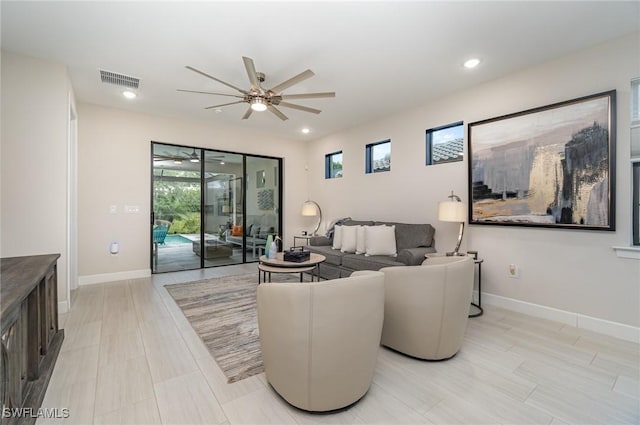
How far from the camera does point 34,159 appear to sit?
3.09 metres

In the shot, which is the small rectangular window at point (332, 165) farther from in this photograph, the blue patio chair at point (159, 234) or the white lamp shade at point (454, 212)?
the blue patio chair at point (159, 234)

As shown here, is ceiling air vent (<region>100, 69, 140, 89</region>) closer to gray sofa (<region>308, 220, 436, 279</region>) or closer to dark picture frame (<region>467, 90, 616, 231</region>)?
gray sofa (<region>308, 220, 436, 279</region>)

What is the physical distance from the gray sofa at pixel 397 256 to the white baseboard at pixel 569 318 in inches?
36.7

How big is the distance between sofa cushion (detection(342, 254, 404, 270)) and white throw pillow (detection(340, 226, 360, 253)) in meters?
0.23

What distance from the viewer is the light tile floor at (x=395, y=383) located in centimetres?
164

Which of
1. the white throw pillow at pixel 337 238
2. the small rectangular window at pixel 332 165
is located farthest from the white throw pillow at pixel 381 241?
the small rectangular window at pixel 332 165

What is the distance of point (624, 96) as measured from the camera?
262cm

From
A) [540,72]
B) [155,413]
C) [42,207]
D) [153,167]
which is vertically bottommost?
[155,413]

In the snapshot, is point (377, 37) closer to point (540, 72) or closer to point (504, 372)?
point (540, 72)

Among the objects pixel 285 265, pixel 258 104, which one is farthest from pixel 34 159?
pixel 285 265

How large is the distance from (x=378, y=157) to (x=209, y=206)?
11.7ft

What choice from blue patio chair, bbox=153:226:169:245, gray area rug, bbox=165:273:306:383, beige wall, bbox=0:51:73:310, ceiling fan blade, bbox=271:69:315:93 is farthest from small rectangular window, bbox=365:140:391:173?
beige wall, bbox=0:51:73:310

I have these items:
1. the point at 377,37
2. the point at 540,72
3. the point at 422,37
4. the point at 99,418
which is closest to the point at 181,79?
the point at 377,37

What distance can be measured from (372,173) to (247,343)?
374 cm
